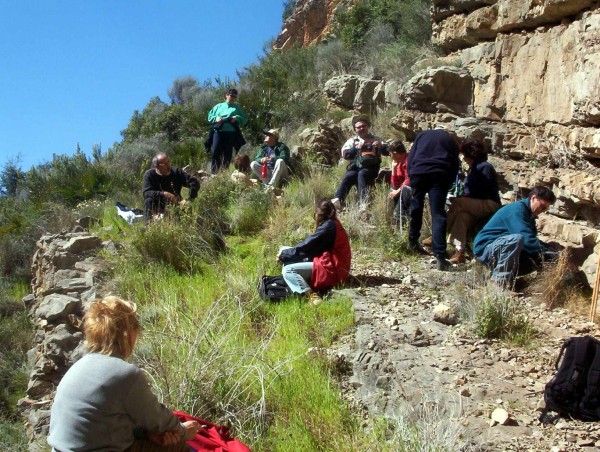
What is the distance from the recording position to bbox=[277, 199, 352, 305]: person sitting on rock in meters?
6.98

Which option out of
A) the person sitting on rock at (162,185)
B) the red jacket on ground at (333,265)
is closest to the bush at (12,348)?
the person sitting on rock at (162,185)

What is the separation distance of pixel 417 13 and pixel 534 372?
13.9m

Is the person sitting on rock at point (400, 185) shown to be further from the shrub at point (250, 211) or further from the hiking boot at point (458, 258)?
the shrub at point (250, 211)

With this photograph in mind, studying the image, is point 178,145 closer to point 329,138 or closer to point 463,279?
point 329,138

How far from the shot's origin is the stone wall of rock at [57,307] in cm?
641

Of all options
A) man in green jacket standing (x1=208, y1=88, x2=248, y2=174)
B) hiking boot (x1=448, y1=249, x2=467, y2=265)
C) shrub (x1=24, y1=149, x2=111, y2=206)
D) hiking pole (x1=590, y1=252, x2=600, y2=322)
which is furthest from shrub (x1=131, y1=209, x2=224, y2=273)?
shrub (x1=24, y1=149, x2=111, y2=206)

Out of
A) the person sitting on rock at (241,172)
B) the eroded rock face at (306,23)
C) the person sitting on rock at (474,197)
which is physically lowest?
the person sitting on rock at (474,197)

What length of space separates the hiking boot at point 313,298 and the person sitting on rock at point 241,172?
4.43 metres

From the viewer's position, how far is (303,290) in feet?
22.5

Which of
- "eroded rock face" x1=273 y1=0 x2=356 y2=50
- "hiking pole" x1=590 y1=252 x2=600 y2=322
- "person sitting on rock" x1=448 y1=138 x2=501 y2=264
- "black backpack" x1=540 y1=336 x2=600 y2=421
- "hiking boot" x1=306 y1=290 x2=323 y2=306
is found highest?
"eroded rock face" x1=273 y1=0 x2=356 y2=50

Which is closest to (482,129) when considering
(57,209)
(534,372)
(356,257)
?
(356,257)

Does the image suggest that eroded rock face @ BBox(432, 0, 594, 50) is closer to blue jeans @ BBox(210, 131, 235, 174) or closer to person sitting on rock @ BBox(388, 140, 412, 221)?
person sitting on rock @ BBox(388, 140, 412, 221)

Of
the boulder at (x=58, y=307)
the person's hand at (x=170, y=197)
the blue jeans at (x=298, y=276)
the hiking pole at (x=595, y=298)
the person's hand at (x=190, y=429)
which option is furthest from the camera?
the person's hand at (x=170, y=197)

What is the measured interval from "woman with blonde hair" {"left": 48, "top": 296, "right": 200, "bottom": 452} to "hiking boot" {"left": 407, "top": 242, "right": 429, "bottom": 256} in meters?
5.37
